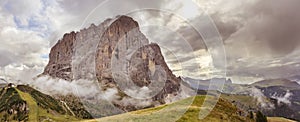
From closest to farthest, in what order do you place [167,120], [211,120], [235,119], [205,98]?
[167,120], [211,120], [235,119], [205,98]

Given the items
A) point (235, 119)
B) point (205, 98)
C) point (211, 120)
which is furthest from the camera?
point (205, 98)

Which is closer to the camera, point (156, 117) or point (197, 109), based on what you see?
point (156, 117)

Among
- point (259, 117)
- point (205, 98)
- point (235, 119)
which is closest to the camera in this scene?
point (235, 119)

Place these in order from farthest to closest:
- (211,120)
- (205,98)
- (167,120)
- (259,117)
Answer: (259,117), (205,98), (211,120), (167,120)

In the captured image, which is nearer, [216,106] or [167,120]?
[167,120]

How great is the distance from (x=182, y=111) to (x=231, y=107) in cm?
1655

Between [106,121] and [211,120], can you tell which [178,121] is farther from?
[106,121]

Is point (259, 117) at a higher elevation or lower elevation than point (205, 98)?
lower

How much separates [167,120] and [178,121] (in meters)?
3.20

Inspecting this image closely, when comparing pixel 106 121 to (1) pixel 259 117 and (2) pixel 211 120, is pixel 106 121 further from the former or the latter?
(1) pixel 259 117

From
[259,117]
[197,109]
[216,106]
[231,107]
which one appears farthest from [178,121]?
[259,117]

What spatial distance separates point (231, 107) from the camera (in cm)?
7675

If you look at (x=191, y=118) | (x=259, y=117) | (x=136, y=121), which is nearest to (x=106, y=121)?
(x=136, y=121)

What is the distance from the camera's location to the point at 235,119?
72250 mm
